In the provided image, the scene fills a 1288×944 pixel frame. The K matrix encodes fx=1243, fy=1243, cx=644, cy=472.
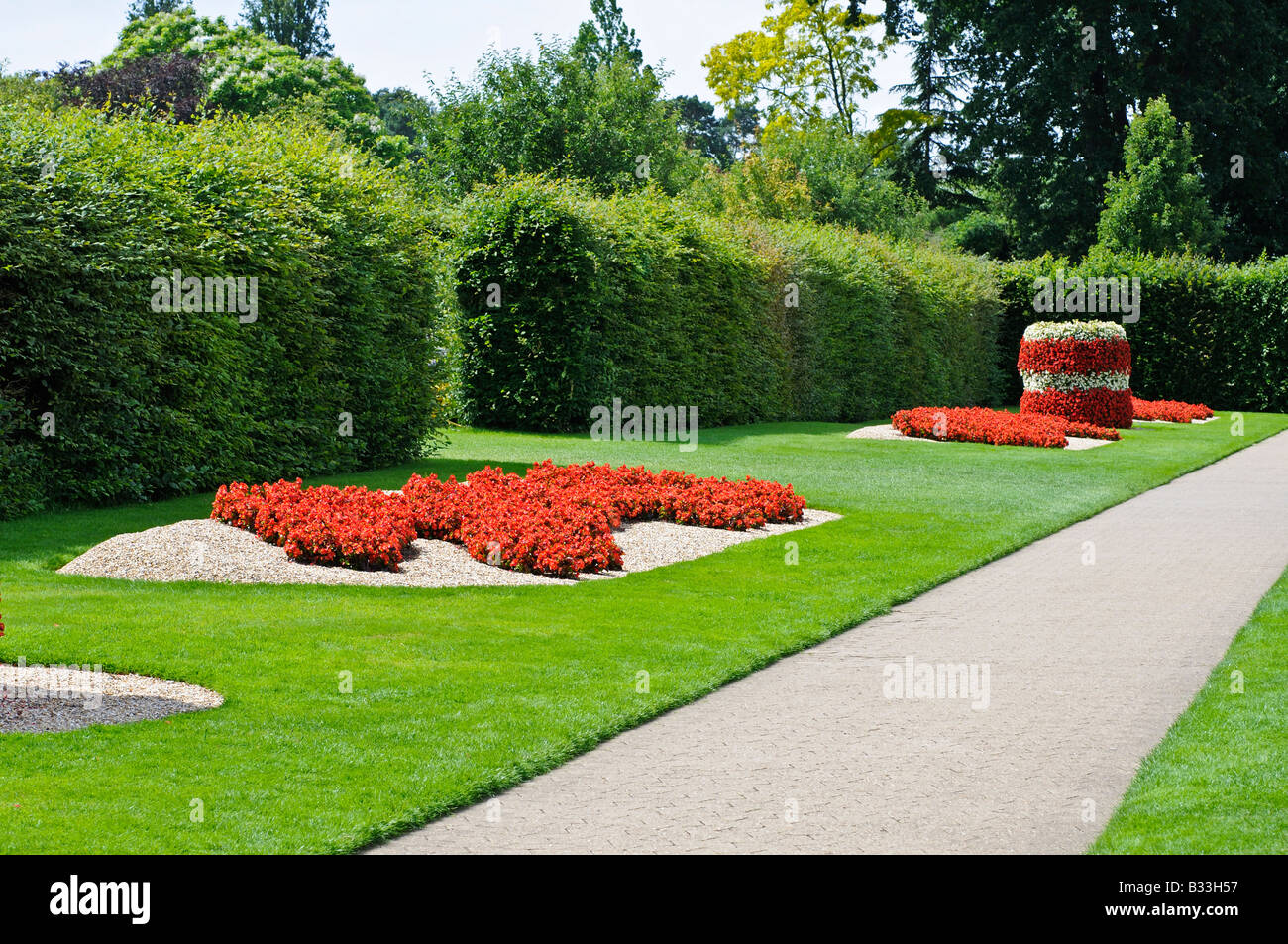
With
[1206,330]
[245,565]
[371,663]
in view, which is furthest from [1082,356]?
[371,663]

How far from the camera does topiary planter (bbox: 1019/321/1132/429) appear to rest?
92.0 ft

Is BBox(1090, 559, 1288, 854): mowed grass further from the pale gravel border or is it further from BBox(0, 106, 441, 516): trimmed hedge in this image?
the pale gravel border

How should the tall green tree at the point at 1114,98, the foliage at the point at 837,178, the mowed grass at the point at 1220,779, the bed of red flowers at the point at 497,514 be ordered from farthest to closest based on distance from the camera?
the tall green tree at the point at 1114,98 < the foliage at the point at 837,178 < the bed of red flowers at the point at 497,514 < the mowed grass at the point at 1220,779

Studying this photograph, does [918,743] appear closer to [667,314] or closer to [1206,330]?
[667,314]

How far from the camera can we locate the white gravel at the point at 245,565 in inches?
382

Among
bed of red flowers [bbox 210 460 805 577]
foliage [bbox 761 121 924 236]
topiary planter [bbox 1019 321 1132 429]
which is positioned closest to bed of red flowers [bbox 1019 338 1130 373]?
topiary planter [bbox 1019 321 1132 429]

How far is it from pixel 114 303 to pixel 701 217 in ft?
53.0

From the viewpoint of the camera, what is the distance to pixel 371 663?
7238 mm

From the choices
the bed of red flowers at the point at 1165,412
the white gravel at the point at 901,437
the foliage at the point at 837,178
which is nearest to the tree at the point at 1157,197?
the foliage at the point at 837,178

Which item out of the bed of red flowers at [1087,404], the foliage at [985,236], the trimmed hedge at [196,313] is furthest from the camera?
the foliage at [985,236]

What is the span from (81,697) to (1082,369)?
25516 millimetres

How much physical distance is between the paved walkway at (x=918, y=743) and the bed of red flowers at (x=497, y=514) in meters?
2.98

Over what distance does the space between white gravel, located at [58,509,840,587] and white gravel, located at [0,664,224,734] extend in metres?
2.65

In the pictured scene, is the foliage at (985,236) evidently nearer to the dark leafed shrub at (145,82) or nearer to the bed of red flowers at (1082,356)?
the bed of red flowers at (1082,356)
